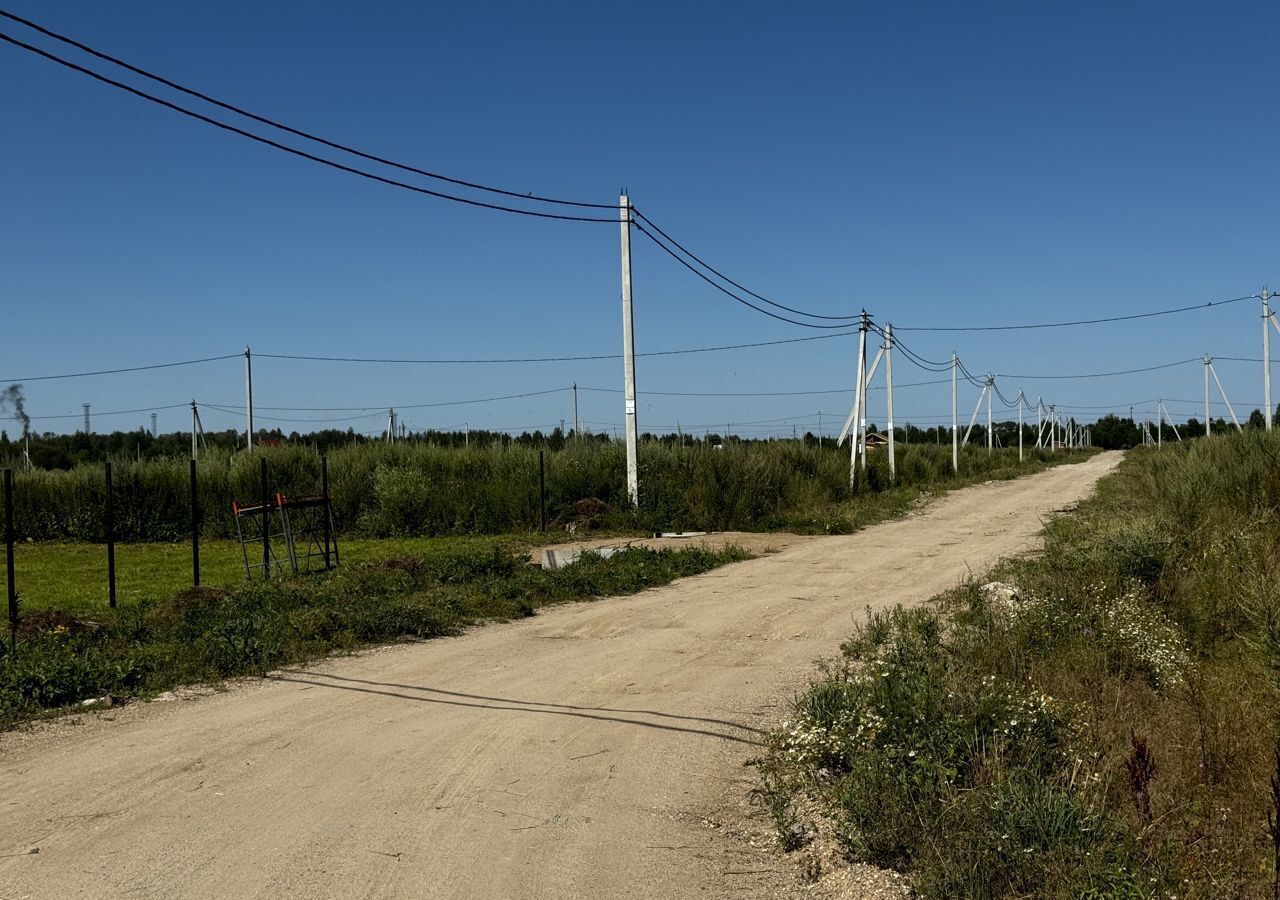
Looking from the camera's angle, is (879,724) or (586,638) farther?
(586,638)

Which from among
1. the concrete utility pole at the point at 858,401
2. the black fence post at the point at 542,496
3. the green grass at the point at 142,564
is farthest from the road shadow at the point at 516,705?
the concrete utility pole at the point at 858,401

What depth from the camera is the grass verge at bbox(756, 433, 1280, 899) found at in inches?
167

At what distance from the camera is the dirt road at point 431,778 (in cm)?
466

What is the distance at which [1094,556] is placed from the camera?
38.5ft

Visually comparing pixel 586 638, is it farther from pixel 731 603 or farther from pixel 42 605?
pixel 42 605

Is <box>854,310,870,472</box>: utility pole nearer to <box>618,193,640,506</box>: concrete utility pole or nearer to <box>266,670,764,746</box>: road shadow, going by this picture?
<box>618,193,640,506</box>: concrete utility pole

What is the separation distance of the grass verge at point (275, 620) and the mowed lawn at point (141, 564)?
232cm

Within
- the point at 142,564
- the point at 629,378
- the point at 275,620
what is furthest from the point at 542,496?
the point at 275,620

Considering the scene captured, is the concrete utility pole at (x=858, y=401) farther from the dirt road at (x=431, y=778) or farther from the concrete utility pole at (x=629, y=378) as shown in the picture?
the dirt road at (x=431, y=778)

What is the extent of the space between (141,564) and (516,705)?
635 inches

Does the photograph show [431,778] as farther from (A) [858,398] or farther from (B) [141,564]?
(A) [858,398]

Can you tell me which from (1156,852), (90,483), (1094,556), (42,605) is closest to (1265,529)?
(1094,556)

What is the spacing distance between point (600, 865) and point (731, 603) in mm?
8082

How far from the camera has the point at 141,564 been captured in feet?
69.0
